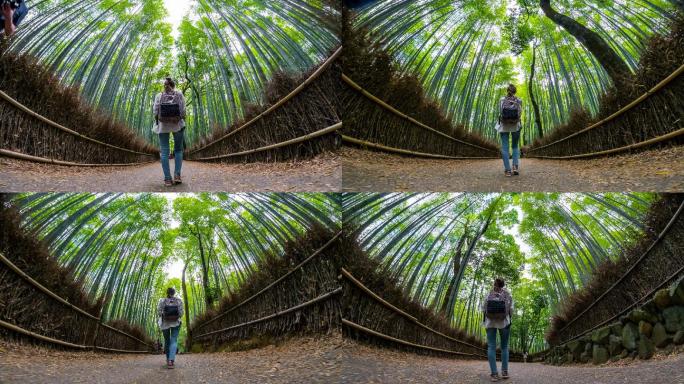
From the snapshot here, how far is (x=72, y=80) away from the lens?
19.1 ft

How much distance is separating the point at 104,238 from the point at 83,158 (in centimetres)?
151

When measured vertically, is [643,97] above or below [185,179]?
above

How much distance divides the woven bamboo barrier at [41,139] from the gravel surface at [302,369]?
219 cm

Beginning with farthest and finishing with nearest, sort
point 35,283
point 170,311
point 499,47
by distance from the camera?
point 499,47, point 35,283, point 170,311

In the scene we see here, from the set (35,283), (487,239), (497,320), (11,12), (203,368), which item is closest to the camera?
(11,12)

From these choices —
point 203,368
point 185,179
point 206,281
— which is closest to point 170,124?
point 185,179

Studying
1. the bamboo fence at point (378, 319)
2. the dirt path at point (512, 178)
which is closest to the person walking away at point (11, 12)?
the dirt path at point (512, 178)

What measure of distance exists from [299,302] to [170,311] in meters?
1.54

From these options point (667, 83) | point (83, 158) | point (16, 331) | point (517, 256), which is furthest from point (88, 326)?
point (667, 83)

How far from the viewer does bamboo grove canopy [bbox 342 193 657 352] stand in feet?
16.6

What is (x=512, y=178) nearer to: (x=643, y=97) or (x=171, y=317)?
(x=643, y=97)

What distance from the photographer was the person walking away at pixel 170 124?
406cm

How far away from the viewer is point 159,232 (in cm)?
704

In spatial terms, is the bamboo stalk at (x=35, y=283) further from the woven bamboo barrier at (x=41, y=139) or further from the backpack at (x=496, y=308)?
the backpack at (x=496, y=308)
